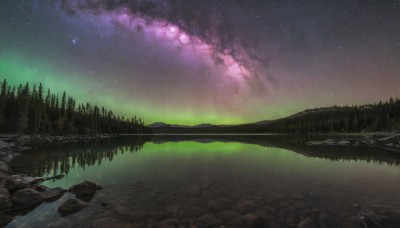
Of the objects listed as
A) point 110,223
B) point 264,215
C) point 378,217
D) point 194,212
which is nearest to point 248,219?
point 264,215

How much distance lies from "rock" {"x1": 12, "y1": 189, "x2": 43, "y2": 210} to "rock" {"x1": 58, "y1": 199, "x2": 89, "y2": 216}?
1956mm

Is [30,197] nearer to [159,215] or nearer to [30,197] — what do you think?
[30,197]

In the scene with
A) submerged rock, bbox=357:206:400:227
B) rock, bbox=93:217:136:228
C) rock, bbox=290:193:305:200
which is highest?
submerged rock, bbox=357:206:400:227

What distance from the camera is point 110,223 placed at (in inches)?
305

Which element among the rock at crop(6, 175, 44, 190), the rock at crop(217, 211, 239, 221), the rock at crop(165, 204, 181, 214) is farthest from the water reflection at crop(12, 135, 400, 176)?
the rock at crop(217, 211, 239, 221)

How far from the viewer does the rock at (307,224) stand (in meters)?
7.44

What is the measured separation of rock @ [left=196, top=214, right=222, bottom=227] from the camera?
25.3 feet

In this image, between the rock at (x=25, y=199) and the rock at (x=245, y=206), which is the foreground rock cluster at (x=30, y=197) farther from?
the rock at (x=245, y=206)

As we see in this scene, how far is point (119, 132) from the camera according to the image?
465ft

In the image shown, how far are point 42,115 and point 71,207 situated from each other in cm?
9149

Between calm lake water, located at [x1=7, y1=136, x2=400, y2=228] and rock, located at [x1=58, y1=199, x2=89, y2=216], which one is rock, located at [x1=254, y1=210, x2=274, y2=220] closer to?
calm lake water, located at [x1=7, y1=136, x2=400, y2=228]

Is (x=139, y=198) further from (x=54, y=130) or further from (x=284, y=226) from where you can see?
(x=54, y=130)

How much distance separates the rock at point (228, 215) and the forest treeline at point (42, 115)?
80877 mm

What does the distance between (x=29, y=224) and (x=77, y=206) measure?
69.4 inches
